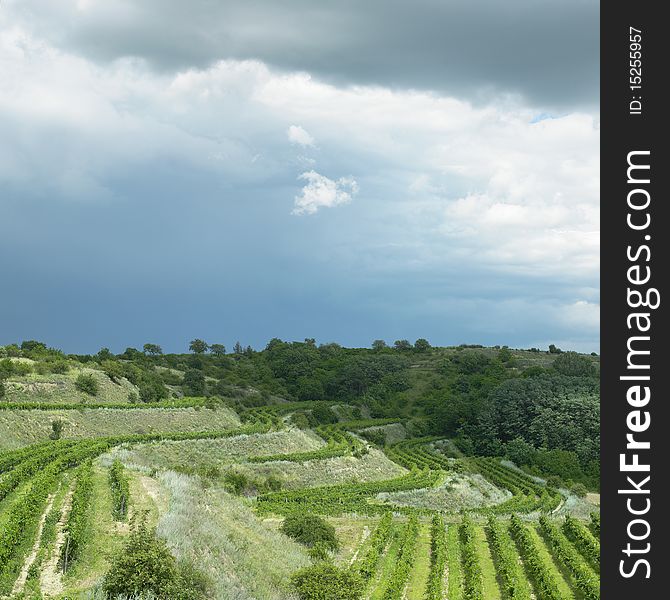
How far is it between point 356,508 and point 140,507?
26.1 meters

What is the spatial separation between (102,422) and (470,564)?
41565 millimetres

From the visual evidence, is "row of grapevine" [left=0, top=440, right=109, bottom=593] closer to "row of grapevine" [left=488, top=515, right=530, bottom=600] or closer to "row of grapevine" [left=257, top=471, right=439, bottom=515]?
"row of grapevine" [left=257, top=471, right=439, bottom=515]

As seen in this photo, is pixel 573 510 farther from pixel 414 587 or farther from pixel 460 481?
pixel 414 587

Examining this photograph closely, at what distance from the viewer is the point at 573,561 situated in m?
37.7

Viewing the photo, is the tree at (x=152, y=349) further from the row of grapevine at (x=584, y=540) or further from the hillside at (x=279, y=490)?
the row of grapevine at (x=584, y=540)

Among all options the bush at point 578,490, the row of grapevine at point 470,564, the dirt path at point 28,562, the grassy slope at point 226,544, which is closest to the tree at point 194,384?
the bush at point 578,490

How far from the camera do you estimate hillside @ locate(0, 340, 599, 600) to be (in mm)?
23219

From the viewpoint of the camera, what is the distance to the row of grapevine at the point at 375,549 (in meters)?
33.5

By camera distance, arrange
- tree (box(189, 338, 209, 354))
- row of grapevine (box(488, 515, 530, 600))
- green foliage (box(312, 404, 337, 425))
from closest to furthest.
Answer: row of grapevine (box(488, 515, 530, 600))
green foliage (box(312, 404, 337, 425))
tree (box(189, 338, 209, 354))

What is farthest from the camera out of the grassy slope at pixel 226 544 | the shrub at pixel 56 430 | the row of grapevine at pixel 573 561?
the shrub at pixel 56 430

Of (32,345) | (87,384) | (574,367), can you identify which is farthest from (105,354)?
(574,367)

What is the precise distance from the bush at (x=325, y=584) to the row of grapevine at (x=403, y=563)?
3316 millimetres

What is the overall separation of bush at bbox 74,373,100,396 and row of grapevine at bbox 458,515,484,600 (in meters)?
46.2

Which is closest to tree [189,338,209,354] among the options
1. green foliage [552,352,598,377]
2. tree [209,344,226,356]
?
tree [209,344,226,356]
